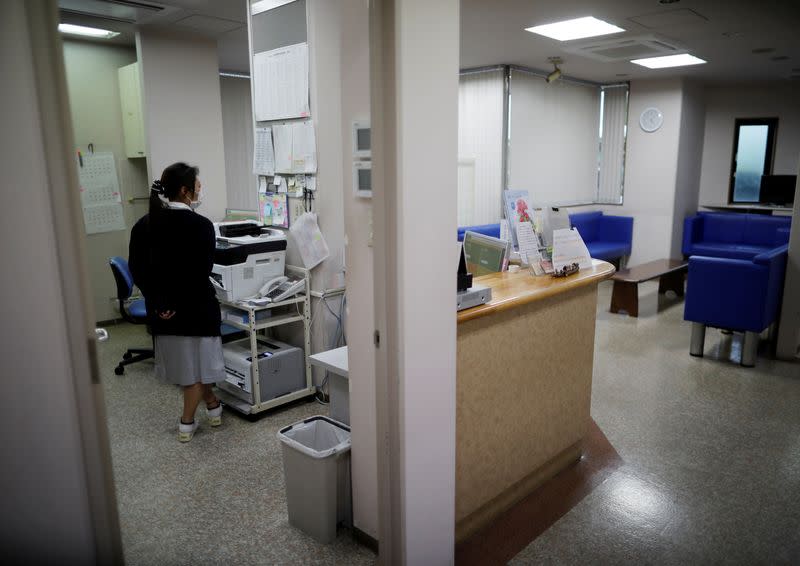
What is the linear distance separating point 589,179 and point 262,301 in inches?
258

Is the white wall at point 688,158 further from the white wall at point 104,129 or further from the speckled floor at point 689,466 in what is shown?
the white wall at point 104,129

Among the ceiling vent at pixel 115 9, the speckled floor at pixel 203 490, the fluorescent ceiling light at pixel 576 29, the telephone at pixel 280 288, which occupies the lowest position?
the speckled floor at pixel 203 490

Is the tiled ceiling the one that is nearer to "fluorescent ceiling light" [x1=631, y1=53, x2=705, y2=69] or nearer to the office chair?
"fluorescent ceiling light" [x1=631, y1=53, x2=705, y2=69]

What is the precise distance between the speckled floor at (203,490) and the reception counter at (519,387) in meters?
0.62

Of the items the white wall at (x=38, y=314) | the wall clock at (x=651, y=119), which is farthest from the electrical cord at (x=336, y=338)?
Result: the wall clock at (x=651, y=119)

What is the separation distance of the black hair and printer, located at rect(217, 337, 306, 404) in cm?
114

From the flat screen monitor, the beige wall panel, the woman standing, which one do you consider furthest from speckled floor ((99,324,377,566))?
the flat screen monitor

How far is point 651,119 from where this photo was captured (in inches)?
316

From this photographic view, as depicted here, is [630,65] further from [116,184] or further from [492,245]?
[116,184]

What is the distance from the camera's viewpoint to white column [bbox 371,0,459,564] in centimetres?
179

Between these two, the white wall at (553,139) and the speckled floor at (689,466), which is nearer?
the speckled floor at (689,466)

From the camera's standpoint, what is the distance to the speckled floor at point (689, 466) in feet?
7.88

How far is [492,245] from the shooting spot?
315cm

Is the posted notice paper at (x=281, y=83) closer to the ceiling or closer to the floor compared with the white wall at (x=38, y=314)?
closer to the ceiling
